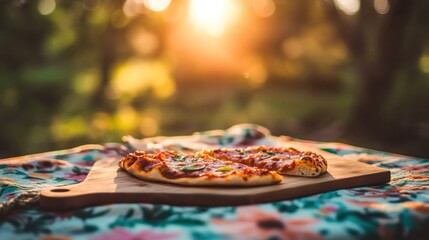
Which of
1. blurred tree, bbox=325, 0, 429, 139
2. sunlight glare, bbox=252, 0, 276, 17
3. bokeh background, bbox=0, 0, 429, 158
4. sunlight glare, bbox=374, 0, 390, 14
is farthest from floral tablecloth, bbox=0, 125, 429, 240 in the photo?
sunlight glare, bbox=252, 0, 276, 17

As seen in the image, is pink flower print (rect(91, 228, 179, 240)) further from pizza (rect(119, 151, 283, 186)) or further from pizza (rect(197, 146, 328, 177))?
pizza (rect(197, 146, 328, 177))

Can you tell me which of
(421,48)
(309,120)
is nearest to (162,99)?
(309,120)

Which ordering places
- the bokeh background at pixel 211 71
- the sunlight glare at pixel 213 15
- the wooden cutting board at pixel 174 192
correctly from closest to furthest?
1. the wooden cutting board at pixel 174 192
2. the bokeh background at pixel 211 71
3. the sunlight glare at pixel 213 15

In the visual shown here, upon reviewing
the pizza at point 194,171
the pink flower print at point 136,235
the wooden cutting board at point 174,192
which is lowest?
the pink flower print at point 136,235

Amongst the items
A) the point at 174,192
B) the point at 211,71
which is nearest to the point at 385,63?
the point at 211,71

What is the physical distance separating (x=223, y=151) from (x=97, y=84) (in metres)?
9.03

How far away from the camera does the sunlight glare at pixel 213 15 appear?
9758 millimetres

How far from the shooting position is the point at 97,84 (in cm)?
1145

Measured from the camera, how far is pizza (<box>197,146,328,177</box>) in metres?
2.33

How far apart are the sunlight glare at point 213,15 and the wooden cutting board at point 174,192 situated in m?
7.07

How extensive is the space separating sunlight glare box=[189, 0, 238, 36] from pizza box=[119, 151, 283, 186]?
22.4 ft

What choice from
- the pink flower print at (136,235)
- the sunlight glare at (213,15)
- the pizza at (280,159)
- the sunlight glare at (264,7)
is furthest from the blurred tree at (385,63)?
the pink flower print at (136,235)

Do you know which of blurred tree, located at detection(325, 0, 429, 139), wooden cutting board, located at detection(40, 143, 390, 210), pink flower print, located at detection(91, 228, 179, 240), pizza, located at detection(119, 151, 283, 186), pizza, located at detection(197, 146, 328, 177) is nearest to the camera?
pink flower print, located at detection(91, 228, 179, 240)

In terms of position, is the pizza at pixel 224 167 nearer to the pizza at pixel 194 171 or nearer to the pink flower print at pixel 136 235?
the pizza at pixel 194 171
